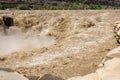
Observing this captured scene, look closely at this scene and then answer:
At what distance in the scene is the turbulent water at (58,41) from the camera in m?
16.9

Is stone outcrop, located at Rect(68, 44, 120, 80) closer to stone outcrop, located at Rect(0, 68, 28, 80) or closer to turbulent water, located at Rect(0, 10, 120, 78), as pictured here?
stone outcrop, located at Rect(0, 68, 28, 80)

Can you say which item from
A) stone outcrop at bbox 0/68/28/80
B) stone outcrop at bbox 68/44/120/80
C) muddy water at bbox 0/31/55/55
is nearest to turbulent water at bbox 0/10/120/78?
muddy water at bbox 0/31/55/55

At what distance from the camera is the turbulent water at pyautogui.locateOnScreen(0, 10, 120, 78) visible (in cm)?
1691

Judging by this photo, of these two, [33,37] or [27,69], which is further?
[33,37]

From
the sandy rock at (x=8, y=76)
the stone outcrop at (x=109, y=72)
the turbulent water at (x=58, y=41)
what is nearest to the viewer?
the sandy rock at (x=8, y=76)

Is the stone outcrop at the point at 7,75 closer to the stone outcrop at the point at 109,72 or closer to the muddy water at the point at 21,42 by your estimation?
the stone outcrop at the point at 109,72

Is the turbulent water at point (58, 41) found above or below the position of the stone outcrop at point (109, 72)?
below

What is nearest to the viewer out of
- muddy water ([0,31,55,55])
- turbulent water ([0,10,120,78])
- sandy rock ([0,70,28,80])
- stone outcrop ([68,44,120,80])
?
sandy rock ([0,70,28,80])

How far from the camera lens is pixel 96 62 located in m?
17.0

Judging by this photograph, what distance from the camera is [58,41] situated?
74.9ft

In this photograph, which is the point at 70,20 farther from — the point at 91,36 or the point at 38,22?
the point at 91,36

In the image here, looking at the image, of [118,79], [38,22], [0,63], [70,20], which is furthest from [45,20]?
[118,79]

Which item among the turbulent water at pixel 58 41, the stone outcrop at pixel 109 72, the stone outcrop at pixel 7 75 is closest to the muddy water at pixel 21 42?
the turbulent water at pixel 58 41

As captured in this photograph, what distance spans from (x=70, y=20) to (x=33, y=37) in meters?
3.24
